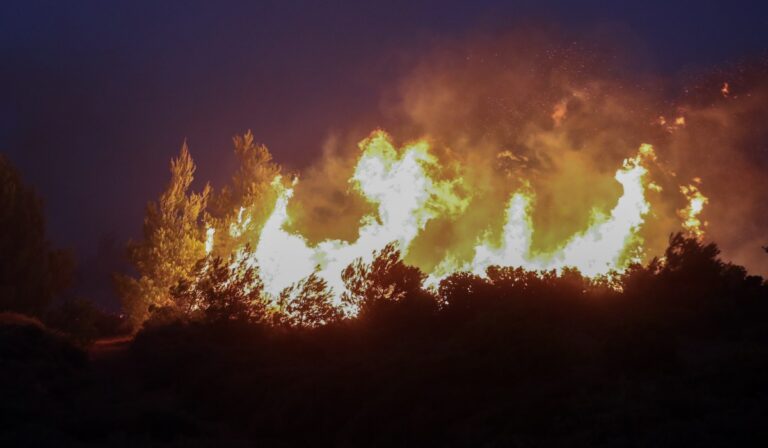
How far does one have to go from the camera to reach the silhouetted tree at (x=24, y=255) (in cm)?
2166

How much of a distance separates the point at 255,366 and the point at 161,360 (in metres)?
2.59

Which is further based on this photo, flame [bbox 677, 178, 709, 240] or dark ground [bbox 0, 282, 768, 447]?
flame [bbox 677, 178, 709, 240]

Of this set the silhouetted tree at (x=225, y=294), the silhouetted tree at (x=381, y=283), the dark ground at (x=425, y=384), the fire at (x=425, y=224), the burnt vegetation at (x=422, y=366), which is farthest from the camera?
the fire at (x=425, y=224)

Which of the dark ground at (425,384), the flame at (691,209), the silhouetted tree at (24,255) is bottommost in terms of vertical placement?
the dark ground at (425,384)

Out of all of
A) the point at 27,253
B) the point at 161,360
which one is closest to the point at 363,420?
the point at 161,360

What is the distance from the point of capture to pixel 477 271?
74.0 feet

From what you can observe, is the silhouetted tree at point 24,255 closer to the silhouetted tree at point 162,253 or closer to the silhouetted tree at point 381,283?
the silhouetted tree at point 162,253

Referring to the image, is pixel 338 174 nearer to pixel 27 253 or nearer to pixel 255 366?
pixel 27 253

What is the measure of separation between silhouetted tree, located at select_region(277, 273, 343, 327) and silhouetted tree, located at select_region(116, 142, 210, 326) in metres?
6.53

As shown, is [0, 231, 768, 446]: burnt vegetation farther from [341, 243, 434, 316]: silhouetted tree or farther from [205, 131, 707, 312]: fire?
[205, 131, 707, 312]: fire

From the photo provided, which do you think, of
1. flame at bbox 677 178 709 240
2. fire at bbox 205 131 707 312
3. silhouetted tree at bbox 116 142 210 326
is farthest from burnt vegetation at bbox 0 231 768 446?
flame at bbox 677 178 709 240

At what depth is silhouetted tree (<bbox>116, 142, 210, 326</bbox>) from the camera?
80.7 feet

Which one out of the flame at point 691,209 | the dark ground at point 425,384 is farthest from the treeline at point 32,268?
the flame at point 691,209

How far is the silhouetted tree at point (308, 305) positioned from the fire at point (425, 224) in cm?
181
